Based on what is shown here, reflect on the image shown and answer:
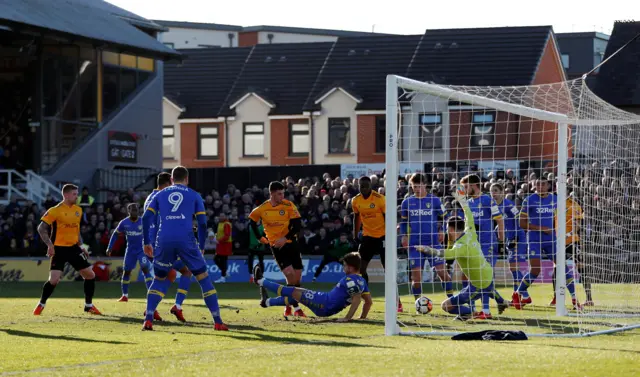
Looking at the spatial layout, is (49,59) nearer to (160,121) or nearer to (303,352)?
(160,121)

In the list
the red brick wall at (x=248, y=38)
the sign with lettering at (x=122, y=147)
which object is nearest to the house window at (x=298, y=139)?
the sign with lettering at (x=122, y=147)

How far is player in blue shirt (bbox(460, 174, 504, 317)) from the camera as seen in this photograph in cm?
1828

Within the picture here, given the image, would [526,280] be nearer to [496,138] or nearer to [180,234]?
[180,234]

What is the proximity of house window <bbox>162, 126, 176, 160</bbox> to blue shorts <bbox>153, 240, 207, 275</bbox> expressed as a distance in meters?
46.1

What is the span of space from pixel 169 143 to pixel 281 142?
6.45 metres

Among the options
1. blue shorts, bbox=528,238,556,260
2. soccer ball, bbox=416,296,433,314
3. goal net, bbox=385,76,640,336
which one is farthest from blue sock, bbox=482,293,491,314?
blue shorts, bbox=528,238,556,260

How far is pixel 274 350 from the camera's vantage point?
1259 centimetres

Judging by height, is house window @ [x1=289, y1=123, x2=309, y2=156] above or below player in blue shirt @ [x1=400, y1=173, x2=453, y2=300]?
above

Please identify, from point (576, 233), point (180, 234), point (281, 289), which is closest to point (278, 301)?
point (281, 289)

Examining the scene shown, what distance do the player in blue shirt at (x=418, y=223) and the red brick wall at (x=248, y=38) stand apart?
199 feet

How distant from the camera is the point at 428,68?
57.6 m

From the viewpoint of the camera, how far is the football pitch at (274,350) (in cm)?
1077

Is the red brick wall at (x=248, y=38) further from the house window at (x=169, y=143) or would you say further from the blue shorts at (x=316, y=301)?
the blue shorts at (x=316, y=301)

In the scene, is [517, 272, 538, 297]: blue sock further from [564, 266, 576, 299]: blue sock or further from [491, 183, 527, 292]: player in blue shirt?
[564, 266, 576, 299]: blue sock
